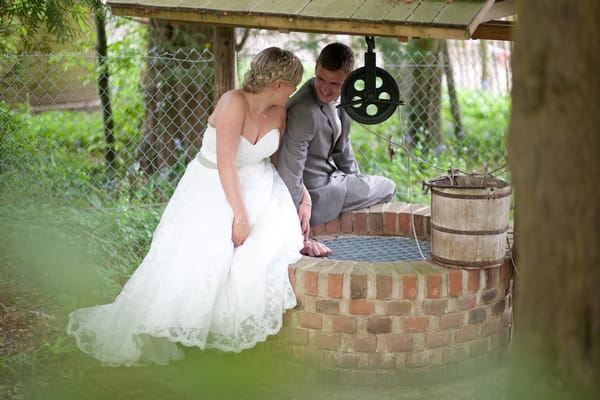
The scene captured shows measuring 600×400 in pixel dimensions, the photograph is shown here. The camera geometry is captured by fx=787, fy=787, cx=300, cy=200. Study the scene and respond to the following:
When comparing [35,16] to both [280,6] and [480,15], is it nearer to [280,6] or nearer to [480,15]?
[280,6]

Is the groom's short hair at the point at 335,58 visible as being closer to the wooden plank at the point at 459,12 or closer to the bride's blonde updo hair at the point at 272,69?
the bride's blonde updo hair at the point at 272,69

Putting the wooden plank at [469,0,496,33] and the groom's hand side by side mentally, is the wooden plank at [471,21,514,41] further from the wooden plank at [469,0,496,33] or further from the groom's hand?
the groom's hand

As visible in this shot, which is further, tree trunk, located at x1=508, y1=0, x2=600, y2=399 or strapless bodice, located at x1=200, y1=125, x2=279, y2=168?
strapless bodice, located at x1=200, y1=125, x2=279, y2=168

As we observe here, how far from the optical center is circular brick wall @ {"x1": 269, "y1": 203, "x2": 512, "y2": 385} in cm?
408

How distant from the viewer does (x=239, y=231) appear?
14.1ft

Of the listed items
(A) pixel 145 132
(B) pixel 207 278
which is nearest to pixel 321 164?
(B) pixel 207 278

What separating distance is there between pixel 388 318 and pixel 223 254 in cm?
94

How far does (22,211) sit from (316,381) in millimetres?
2743

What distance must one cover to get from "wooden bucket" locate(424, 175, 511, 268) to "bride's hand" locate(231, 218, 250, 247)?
1.01 metres

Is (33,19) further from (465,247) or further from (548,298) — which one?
(548,298)

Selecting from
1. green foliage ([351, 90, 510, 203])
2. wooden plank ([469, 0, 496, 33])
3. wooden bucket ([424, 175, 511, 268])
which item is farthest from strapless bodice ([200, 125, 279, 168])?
green foliage ([351, 90, 510, 203])

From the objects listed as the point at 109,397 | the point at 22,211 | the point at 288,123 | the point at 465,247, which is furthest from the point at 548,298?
the point at 22,211

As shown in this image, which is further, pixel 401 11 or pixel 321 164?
pixel 321 164

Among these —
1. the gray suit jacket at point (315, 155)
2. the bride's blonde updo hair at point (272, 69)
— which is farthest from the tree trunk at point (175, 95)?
the bride's blonde updo hair at point (272, 69)
